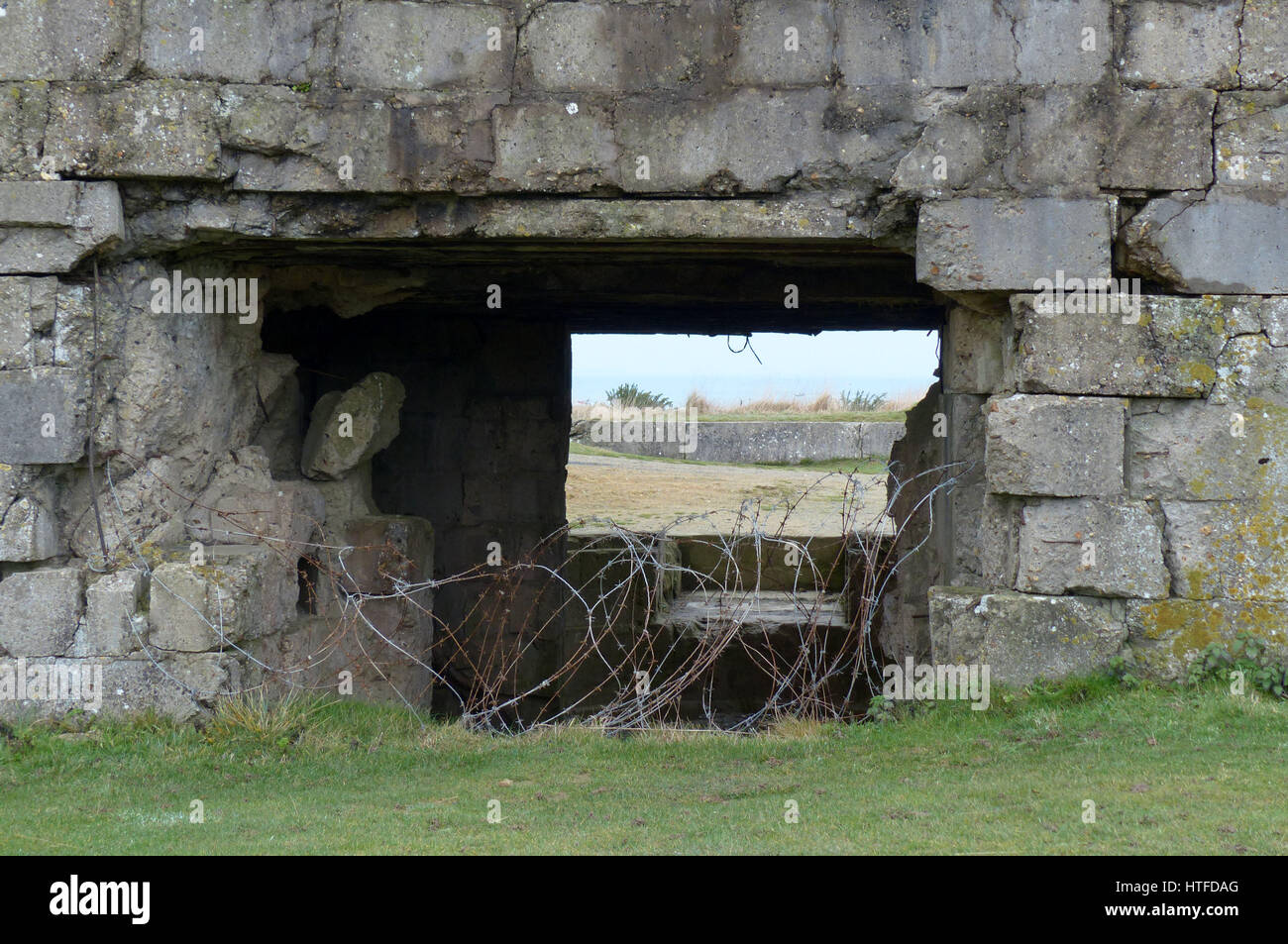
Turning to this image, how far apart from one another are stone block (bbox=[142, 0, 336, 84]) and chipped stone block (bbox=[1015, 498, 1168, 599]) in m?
3.78

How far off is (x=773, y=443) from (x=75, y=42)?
54.5 ft

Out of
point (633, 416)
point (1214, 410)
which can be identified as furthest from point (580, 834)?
point (633, 416)

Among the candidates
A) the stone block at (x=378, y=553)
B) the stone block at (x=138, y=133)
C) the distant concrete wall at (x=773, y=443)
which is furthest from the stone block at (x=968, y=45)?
the distant concrete wall at (x=773, y=443)

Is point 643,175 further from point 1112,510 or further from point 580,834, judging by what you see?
point 580,834

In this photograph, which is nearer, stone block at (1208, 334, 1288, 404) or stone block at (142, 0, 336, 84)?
stone block at (1208, 334, 1288, 404)

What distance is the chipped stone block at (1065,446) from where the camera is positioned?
525 cm

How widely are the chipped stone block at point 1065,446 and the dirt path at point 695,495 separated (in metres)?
7.56

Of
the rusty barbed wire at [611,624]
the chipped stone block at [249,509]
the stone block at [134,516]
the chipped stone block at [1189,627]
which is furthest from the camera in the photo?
the chipped stone block at [249,509]

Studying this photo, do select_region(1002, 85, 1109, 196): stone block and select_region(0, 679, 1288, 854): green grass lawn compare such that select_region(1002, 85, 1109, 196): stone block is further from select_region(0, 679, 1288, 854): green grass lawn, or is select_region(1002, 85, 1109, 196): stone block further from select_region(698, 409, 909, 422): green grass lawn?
select_region(698, 409, 909, 422): green grass lawn

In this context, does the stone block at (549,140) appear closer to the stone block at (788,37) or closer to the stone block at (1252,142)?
the stone block at (788,37)

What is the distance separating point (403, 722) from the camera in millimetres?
6051

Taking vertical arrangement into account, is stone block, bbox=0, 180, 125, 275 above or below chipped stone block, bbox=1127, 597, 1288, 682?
above

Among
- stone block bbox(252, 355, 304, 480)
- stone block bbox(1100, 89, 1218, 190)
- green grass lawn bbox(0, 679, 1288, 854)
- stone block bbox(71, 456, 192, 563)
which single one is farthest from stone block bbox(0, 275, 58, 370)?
stone block bbox(1100, 89, 1218, 190)

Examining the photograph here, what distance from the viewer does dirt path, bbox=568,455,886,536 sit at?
46.6 ft
